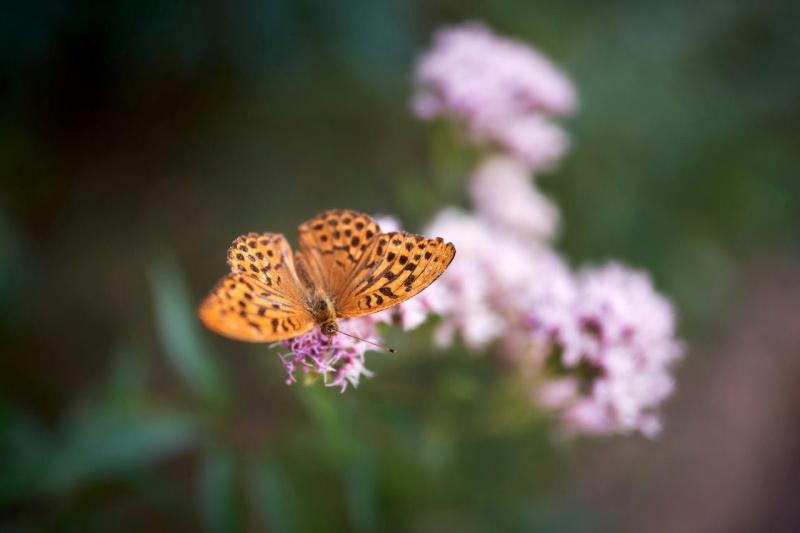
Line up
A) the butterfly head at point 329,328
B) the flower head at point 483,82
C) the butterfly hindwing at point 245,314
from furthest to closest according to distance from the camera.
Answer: the flower head at point 483,82, the butterfly head at point 329,328, the butterfly hindwing at point 245,314

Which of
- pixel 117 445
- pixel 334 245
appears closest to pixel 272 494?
pixel 117 445

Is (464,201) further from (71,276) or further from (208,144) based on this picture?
(71,276)

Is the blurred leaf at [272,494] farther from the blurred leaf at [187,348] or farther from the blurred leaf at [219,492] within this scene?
the blurred leaf at [187,348]

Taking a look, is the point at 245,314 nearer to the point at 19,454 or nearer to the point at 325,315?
the point at 325,315

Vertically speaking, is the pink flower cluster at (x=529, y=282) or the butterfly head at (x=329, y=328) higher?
the pink flower cluster at (x=529, y=282)

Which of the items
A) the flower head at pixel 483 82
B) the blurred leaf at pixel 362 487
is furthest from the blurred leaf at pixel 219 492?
the flower head at pixel 483 82

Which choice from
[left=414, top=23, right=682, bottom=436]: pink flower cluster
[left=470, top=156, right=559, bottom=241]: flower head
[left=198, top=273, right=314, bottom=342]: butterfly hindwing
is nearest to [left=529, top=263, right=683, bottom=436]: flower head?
[left=414, top=23, right=682, bottom=436]: pink flower cluster

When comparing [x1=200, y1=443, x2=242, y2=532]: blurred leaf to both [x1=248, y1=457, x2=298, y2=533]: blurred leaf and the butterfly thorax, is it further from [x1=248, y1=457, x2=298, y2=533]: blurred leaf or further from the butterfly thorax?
the butterfly thorax
